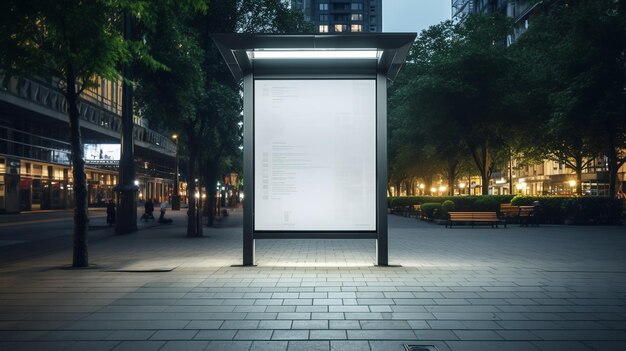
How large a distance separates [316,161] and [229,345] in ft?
17.5

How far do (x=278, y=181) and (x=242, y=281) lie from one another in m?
2.25

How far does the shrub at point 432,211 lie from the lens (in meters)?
27.6

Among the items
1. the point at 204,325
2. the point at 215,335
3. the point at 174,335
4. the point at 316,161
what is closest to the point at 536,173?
the point at 316,161

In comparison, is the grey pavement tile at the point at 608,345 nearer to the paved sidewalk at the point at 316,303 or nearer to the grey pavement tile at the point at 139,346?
the paved sidewalk at the point at 316,303

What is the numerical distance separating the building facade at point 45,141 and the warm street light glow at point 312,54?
19.2 m

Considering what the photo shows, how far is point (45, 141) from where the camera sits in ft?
132

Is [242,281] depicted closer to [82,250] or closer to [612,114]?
[82,250]

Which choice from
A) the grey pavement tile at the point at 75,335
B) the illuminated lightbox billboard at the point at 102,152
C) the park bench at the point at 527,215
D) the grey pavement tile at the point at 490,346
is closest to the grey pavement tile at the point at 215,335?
the grey pavement tile at the point at 75,335

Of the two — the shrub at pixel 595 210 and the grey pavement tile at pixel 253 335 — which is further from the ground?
the shrub at pixel 595 210

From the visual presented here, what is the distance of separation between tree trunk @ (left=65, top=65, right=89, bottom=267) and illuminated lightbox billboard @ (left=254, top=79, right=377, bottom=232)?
3755 mm

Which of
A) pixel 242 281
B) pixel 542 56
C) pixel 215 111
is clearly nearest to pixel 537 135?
pixel 542 56

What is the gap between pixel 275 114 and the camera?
32.7 feet

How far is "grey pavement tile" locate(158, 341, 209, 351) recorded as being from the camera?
489 centimetres

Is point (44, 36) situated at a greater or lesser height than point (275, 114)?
greater
